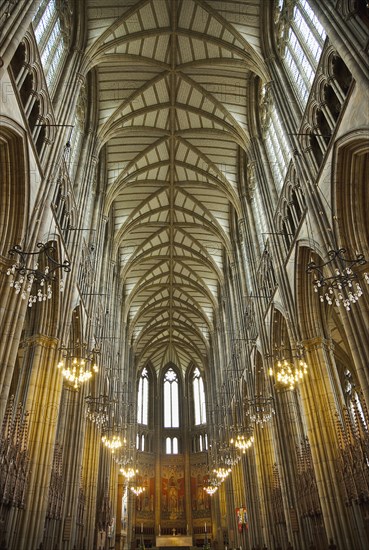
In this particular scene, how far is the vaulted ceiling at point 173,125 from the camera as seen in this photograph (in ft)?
70.8

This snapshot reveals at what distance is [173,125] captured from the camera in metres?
27.6

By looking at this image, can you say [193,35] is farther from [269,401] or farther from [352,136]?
[269,401]

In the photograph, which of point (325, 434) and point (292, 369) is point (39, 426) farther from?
→ point (325, 434)

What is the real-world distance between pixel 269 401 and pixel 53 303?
1102cm

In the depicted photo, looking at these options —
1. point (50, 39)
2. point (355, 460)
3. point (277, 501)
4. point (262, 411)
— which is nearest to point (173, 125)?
point (50, 39)

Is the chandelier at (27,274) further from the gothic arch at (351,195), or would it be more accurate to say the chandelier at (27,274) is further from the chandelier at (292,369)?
the chandelier at (292,369)

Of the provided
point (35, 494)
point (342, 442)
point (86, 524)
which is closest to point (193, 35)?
point (342, 442)

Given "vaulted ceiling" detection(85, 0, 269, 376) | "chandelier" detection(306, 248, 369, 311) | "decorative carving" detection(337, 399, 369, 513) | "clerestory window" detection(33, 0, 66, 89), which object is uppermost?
"vaulted ceiling" detection(85, 0, 269, 376)

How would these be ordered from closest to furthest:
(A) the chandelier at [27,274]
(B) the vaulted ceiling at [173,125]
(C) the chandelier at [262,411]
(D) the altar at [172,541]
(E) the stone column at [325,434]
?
(A) the chandelier at [27,274]
(E) the stone column at [325,434]
(C) the chandelier at [262,411]
(B) the vaulted ceiling at [173,125]
(D) the altar at [172,541]

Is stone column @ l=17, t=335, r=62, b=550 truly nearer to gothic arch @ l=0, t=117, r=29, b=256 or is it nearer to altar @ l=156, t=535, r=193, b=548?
gothic arch @ l=0, t=117, r=29, b=256

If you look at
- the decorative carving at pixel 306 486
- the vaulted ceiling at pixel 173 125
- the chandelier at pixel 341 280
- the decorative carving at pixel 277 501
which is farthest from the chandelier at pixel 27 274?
the decorative carving at pixel 277 501

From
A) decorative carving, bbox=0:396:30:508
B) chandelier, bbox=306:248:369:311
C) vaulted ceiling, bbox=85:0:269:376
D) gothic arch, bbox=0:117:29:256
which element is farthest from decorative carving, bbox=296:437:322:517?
vaulted ceiling, bbox=85:0:269:376

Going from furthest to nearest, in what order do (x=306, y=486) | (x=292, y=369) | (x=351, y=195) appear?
(x=292, y=369)
(x=306, y=486)
(x=351, y=195)

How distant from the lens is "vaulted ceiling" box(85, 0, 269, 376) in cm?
2158
